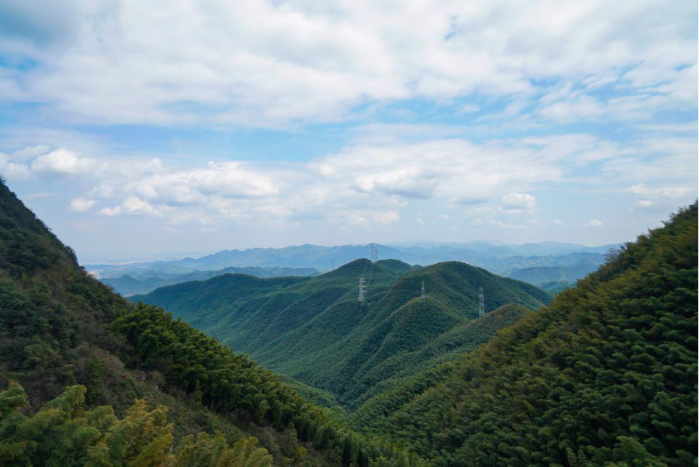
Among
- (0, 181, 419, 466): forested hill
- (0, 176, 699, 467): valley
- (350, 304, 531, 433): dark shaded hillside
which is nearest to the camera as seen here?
(0, 181, 419, 466): forested hill

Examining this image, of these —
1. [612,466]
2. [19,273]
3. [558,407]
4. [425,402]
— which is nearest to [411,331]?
[425,402]

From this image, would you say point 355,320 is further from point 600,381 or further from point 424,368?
point 600,381

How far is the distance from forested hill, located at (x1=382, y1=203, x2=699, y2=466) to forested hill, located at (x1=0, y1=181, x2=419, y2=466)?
6.75 m

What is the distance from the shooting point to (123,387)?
60.0 ft

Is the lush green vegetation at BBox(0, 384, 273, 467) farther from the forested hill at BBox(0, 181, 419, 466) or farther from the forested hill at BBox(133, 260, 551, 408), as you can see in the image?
the forested hill at BBox(133, 260, 551, 408)

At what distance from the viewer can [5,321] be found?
17750mm

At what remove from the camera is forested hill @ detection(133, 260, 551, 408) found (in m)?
68.6

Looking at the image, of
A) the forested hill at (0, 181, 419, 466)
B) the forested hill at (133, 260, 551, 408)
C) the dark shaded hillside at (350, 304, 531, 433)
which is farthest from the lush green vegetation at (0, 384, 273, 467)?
the forested hill at (133, 260, 551, 408)

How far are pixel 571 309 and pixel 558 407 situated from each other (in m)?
12.0

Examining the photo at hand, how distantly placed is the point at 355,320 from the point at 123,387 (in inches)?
3543

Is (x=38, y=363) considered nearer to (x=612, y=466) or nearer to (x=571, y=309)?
(x=612, y=466)

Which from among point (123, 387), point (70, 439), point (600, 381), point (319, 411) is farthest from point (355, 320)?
point (70, 439)

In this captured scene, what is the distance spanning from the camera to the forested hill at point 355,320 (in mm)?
68588

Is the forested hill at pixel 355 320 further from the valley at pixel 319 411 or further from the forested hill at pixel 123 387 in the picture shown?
the forested hill at pixel 123 387
